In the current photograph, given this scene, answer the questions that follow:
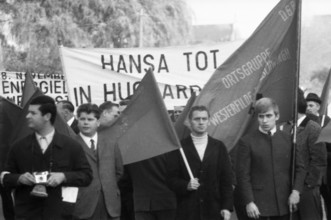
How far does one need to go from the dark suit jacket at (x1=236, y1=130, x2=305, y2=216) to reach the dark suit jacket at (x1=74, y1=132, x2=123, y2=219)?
124 cm

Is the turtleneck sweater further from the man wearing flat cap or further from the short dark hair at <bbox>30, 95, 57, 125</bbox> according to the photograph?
the man wearing flat cap

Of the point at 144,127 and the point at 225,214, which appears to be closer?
the point at 225,214

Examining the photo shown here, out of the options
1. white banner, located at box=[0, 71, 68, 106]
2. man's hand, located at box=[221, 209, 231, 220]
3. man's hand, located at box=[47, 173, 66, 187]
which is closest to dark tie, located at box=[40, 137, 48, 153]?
man's hand, located at box=[47, 173, 66, 187]

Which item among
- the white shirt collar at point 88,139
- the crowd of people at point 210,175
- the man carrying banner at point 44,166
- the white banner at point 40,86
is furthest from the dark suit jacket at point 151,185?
the white banner at point 40,86

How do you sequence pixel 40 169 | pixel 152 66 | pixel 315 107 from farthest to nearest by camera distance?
1. pixel 152 66
2. pixel 315 107
3. pixel 40 169

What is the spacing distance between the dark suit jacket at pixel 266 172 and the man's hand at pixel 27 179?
2.30 m

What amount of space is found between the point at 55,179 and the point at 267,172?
93.2 inches

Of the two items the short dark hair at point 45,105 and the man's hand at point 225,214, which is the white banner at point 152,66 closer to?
the man's hand at point 225,214

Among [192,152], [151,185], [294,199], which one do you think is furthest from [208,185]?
[294,199]

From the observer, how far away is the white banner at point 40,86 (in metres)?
16.0

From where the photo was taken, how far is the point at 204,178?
28.6 feet

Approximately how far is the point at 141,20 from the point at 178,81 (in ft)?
55.5

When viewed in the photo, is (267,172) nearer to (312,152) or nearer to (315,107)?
(312,152)

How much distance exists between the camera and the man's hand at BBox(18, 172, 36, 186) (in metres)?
7.31
